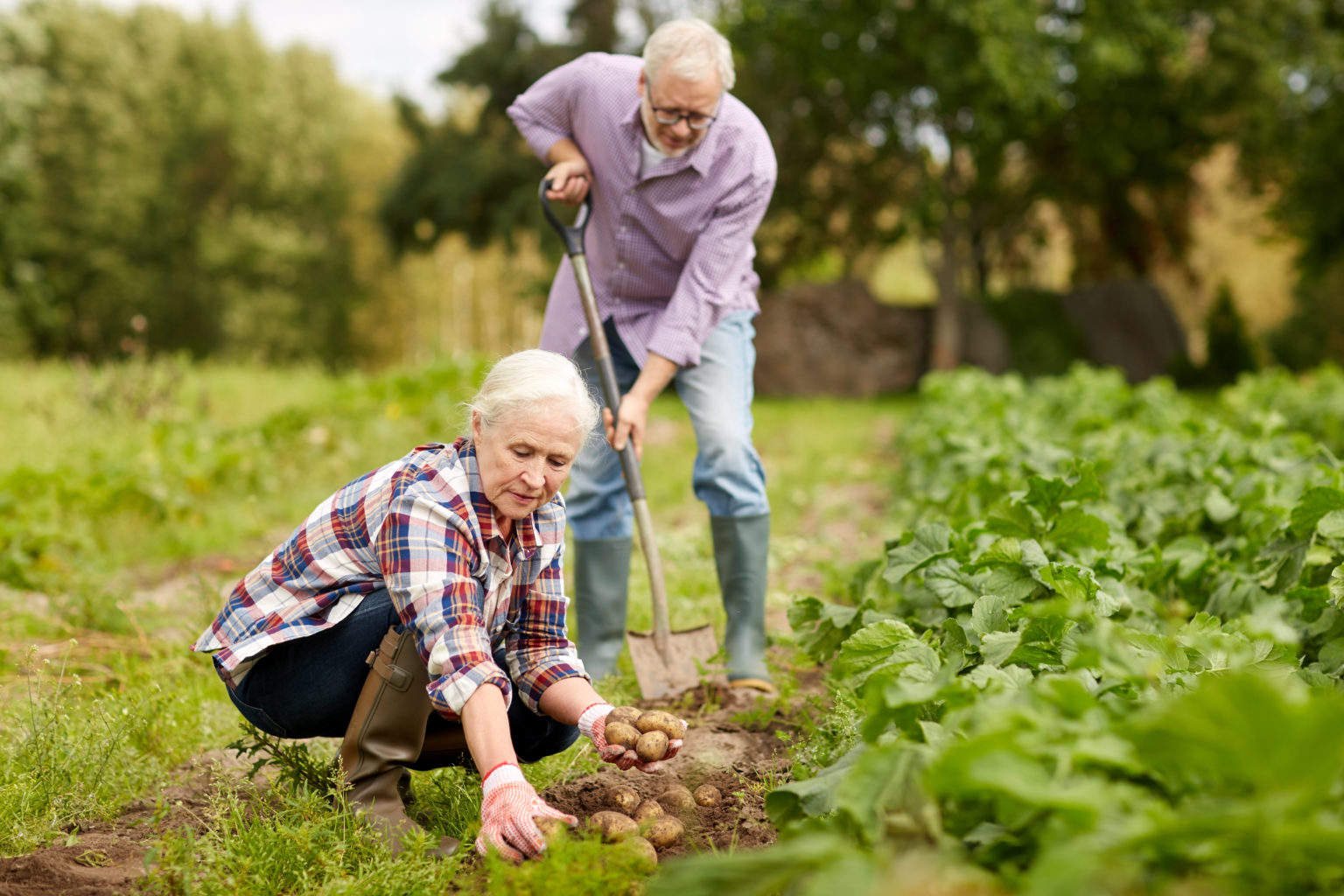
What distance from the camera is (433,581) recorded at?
→ 2031 mm

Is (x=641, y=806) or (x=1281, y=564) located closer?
(x=641, y=806)

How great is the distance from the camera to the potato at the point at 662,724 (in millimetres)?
2105

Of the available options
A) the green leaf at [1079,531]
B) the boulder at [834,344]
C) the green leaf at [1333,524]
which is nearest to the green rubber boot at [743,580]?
the green leaf at [1079,531]

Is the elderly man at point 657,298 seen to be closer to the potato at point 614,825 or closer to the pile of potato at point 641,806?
the pile of potato at point 641,806

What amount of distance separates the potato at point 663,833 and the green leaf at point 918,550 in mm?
927

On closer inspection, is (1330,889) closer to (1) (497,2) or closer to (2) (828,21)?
(2) (828,21)

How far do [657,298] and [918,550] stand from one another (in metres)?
1.27

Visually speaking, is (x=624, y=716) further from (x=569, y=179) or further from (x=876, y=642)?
(x=569, y=179)

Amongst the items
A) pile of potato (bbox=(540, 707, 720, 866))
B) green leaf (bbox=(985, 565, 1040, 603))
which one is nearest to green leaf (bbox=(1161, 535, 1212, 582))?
green leaf (bbox=(985, 565, 1040, 603))

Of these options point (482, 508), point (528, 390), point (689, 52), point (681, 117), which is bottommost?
point (482, 508)

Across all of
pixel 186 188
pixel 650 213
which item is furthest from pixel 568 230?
pixel 186 188

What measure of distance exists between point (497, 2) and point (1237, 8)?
1171 centimetres

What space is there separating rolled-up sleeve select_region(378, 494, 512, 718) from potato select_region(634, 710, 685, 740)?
26cm

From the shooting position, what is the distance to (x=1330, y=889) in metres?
1.37
